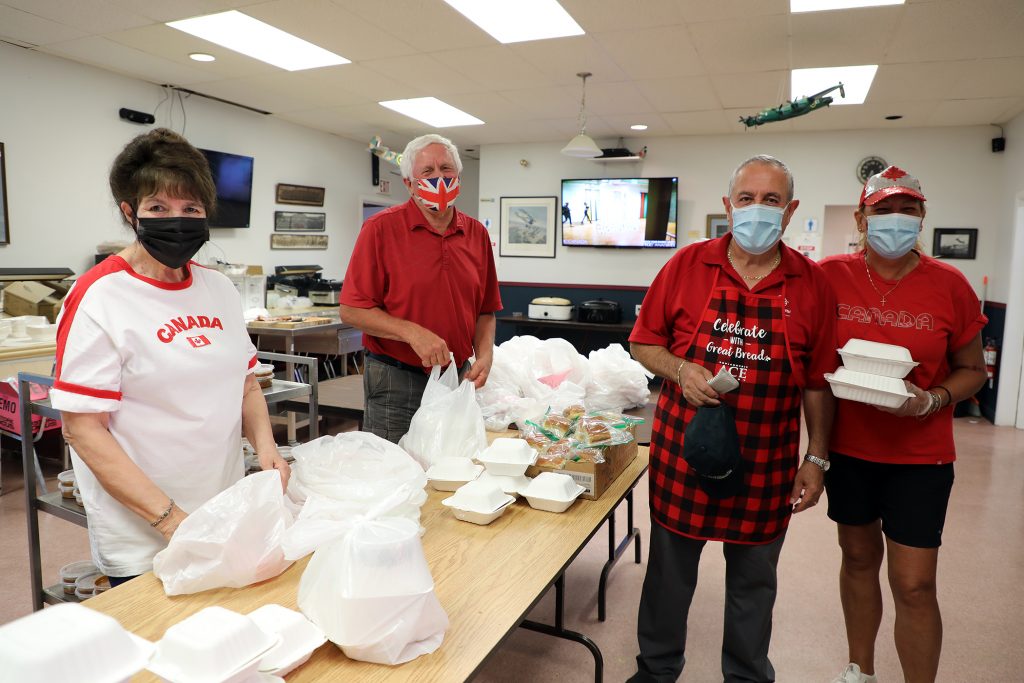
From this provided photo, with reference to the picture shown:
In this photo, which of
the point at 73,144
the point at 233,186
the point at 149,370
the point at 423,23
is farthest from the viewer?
the point at 233,186

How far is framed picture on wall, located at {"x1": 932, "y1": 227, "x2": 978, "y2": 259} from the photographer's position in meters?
6.46

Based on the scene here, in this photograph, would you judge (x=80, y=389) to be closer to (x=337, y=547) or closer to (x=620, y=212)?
(x=337, y=547)

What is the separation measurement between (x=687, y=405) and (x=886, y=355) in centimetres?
50

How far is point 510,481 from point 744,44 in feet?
12.3

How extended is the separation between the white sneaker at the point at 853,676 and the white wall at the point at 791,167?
5259 mm

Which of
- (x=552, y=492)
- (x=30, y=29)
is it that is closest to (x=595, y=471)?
(x=552, y=492)

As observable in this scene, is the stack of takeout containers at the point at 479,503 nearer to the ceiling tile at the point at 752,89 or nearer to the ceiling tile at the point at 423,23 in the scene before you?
the ceiling tile at the point at 423,23

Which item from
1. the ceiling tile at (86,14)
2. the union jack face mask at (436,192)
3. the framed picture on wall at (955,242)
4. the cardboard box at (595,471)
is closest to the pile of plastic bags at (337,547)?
the cardboard box at (595,471)

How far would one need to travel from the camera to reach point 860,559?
6.43ft

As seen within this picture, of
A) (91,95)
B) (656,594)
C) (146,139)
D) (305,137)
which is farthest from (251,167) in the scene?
(656,594)

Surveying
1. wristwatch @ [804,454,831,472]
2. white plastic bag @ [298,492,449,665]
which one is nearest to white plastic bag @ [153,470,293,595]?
white plastic bag @ [298,492,449,665]

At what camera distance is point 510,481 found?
1.75m

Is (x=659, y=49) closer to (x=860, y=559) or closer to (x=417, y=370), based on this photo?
(x=417, y=370)

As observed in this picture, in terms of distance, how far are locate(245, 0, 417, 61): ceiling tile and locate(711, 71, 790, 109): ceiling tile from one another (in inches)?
96.5
